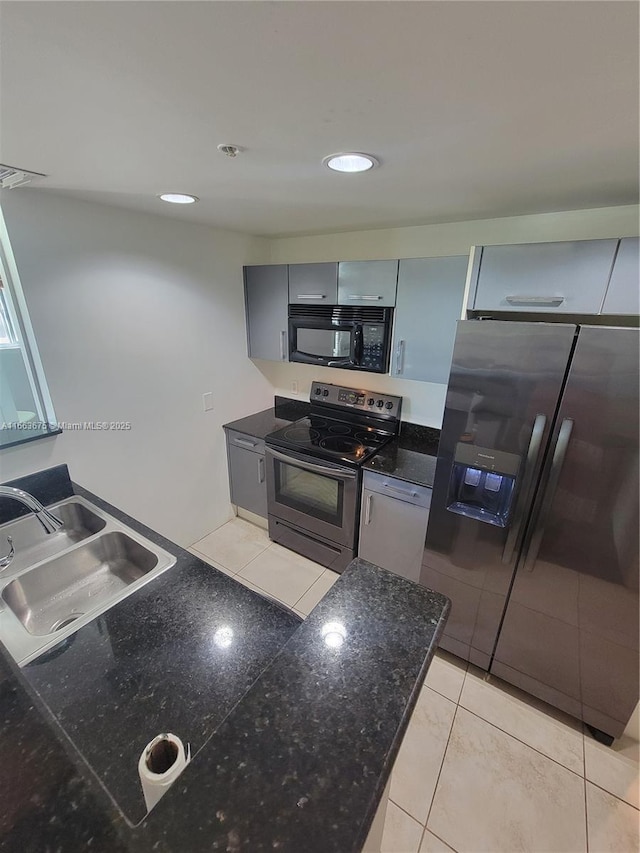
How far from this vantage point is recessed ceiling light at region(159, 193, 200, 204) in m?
1.55

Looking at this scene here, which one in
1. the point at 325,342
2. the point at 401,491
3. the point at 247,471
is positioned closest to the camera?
the point at 401,491

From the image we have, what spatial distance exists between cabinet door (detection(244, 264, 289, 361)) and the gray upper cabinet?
0.24 ft

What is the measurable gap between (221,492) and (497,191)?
8.46 ft

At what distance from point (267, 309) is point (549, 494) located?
2.07m

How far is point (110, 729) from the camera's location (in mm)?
765

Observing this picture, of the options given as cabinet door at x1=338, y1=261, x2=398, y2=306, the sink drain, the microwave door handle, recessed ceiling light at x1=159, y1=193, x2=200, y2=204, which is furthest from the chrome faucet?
cabinet door at x1=338, y1=261, x2=398, y2=306

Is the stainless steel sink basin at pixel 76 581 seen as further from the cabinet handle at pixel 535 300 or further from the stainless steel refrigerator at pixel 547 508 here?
the cabinet handle at pixel 535 300

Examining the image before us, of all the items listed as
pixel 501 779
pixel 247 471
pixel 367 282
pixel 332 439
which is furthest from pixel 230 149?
pixel 501 779

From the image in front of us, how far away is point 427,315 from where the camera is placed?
1.97m

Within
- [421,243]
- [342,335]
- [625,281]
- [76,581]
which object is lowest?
[76,581]

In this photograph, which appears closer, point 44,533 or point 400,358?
point 44,533

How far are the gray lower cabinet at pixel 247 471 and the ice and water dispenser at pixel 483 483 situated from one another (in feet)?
4.59

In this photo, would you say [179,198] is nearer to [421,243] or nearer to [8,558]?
[421,243]

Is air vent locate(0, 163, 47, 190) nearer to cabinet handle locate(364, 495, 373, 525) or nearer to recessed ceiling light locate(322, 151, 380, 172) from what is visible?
recessed ceiling light locate(322, 151, 380, 172)
